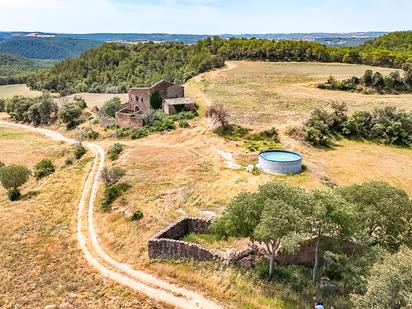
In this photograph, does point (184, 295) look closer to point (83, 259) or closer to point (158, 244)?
point (158, 244)

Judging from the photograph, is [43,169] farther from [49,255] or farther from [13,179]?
[49,255]

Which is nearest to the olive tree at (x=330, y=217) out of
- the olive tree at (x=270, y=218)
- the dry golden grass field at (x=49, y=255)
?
the olive tree at (x=270, y=218)

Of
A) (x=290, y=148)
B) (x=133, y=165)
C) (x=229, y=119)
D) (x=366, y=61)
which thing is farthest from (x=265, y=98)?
(x=366, y=61)

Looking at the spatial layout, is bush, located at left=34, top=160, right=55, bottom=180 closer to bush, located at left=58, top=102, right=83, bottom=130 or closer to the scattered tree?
the scattered tree

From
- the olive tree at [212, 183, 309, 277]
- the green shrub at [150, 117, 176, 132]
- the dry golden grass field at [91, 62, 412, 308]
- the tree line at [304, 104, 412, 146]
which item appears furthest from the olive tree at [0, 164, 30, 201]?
the tree line at [304, 104, 412, 146]

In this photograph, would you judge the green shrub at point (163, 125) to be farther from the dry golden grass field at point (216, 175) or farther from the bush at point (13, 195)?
the bush at point (13, 195)
